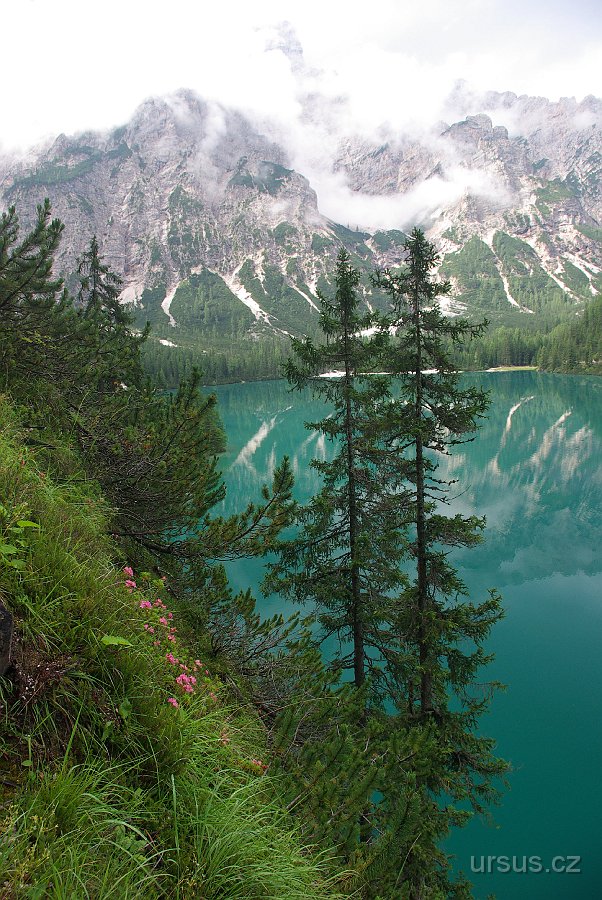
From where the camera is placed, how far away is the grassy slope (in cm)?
175

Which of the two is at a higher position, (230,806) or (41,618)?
(41,618)

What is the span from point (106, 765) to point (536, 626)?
2245 cm

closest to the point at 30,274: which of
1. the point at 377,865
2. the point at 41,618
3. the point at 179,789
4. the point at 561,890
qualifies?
the point at 41,618

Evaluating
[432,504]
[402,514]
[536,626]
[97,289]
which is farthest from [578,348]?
[402,514]

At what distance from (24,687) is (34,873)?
872mm

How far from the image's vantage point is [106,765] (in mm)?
2258

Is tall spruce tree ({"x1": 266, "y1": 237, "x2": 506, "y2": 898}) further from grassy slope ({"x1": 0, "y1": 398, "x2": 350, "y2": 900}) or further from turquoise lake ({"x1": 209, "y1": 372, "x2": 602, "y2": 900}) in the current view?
grassy slope ({"x1": 0, "y1": 398, "x2": 350, "y2": 900})

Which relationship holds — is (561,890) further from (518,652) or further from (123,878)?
(123,878)

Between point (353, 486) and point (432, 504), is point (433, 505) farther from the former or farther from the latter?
point (353, 486)

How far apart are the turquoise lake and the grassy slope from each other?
1088cm

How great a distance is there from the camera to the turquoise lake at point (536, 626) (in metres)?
11.1

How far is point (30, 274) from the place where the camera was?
25.3ft

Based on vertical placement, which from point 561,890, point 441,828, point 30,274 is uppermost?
point 30,274

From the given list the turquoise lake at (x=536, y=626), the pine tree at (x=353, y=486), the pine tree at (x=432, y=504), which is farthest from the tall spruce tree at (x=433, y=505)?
the turquoise lake at (x=536, y=626)
